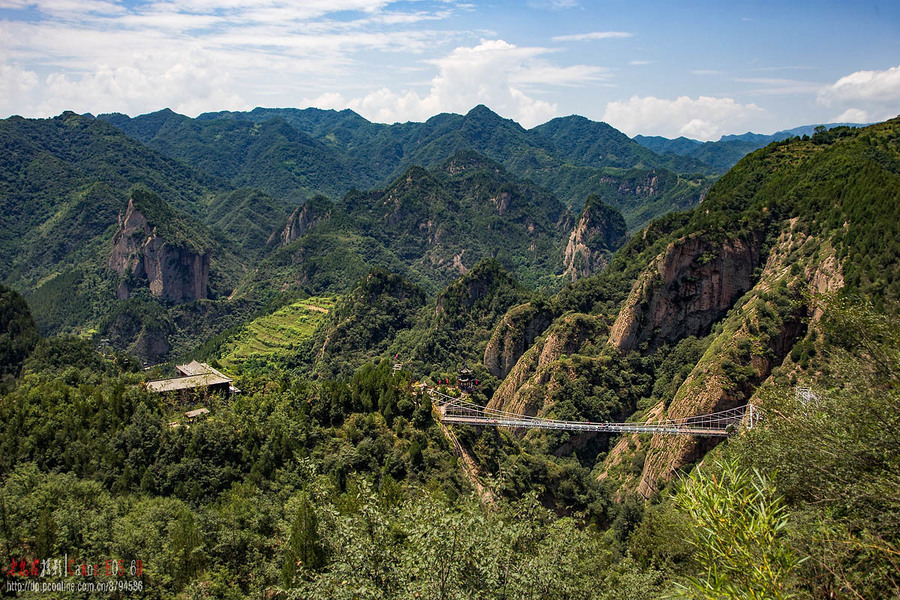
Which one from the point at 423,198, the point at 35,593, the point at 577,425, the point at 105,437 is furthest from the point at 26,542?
the point at 423,198

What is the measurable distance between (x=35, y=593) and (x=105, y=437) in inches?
704

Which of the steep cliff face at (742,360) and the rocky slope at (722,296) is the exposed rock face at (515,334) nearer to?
the rocky slope at (722,296)

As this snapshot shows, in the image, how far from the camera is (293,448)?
37219 millimetres

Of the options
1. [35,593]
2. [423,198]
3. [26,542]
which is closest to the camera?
[35,593]

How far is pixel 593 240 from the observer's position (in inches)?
6555

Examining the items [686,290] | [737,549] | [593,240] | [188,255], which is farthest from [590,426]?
[188,255]

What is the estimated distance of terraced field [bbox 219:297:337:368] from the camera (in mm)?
99688

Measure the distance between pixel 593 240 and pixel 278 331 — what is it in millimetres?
94714

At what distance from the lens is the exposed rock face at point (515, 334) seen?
3110 inches

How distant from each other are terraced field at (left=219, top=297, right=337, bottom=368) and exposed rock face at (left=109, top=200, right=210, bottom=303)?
46.0 m

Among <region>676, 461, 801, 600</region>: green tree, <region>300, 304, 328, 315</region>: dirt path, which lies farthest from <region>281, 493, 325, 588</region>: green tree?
<region>300, 304, 328, 315</region>: dirt path

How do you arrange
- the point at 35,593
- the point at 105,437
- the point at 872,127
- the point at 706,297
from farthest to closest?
1. the point at 872,127
2. the point at 706,297
3. the point at 105,437
4. the point at 35,593

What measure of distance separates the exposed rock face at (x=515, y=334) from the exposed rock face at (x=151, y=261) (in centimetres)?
10747

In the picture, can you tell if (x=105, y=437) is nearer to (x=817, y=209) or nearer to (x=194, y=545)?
(x=194, y=545)
